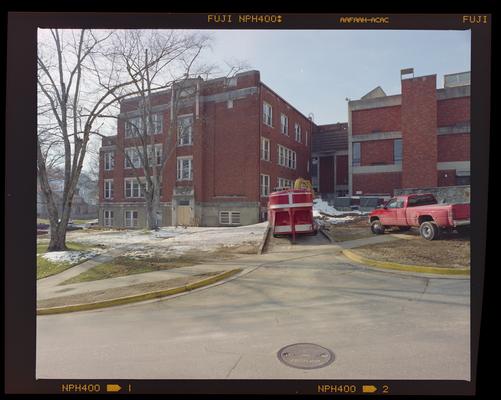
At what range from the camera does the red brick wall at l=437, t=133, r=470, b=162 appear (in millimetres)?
2578

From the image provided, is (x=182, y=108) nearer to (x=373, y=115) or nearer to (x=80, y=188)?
(x=80, y=188)

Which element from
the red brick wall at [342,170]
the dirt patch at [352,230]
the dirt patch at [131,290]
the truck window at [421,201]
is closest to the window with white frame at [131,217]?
the dirt patch at [131,290]

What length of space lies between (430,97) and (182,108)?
136 inches

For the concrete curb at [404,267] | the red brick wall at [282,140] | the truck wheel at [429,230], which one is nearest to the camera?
the concrete curb at [404,267]

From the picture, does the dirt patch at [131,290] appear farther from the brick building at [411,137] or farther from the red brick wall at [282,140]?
the brick building at [411,137]

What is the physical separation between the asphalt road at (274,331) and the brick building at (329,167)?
4.58 feet

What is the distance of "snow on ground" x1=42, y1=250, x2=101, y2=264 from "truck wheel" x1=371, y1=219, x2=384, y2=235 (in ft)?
13.6

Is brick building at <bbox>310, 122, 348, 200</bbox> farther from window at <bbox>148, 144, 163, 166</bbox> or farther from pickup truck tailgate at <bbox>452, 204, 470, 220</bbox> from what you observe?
window at <bbox>148, 144, 163, 166</bbox>

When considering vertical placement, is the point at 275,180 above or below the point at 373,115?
below

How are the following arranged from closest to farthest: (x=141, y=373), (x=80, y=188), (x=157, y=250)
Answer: (x=141, y=373)
(x=80, y=188)
(x=157, y=250)

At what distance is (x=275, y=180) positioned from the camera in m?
3.94

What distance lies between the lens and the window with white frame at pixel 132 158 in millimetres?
3555

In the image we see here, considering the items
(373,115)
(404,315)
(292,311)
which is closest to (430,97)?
(373,115)

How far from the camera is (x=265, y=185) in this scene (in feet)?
13.0
